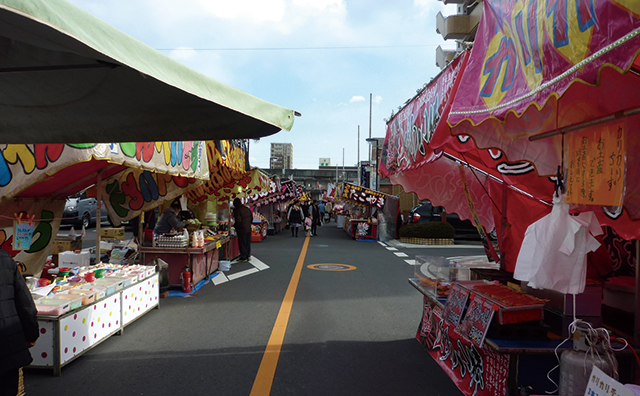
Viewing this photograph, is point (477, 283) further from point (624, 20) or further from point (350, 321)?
point (624, 20)

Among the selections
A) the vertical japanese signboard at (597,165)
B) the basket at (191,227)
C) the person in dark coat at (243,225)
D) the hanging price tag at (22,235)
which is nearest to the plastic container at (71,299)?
the hanging price tag at (22,235)

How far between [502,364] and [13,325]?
3.81 m

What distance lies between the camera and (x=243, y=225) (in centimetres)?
1099

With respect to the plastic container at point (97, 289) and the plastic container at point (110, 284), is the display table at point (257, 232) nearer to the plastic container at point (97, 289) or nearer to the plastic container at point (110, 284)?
the plastic container at point (110, 284)

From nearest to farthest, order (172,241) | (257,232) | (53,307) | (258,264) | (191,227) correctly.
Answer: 1. (53,307)
2. (172,241)
3. (191,227)
4. (258,264)
5. (257,232)

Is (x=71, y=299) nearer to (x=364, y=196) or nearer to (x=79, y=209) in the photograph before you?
(x=364, y=196)

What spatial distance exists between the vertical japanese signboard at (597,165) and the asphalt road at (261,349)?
2.31m

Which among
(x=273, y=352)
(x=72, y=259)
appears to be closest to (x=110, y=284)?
(x=273, y=352)

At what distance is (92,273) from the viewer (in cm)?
497

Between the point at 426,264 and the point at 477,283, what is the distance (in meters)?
0.92

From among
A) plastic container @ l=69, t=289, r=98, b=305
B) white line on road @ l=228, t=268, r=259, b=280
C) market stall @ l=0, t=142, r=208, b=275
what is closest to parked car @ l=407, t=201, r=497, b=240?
white line on road @ l=228, t=268, r=259, b=280

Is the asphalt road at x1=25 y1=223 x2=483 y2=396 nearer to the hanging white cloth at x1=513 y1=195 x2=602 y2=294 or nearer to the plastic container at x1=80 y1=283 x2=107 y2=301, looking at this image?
A: the plastic container at x1=80 y1=283 x2=107 y2=301

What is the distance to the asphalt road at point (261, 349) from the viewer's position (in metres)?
3.62

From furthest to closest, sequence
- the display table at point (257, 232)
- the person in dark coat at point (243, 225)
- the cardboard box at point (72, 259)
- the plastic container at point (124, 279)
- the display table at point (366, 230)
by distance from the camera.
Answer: the display table at point (366, 230) → the display table at point (257, 232) → the person in dark coat at point (243, 225) → the cardboard box at point (72, 259) → the plastic container at point (124, 279)
